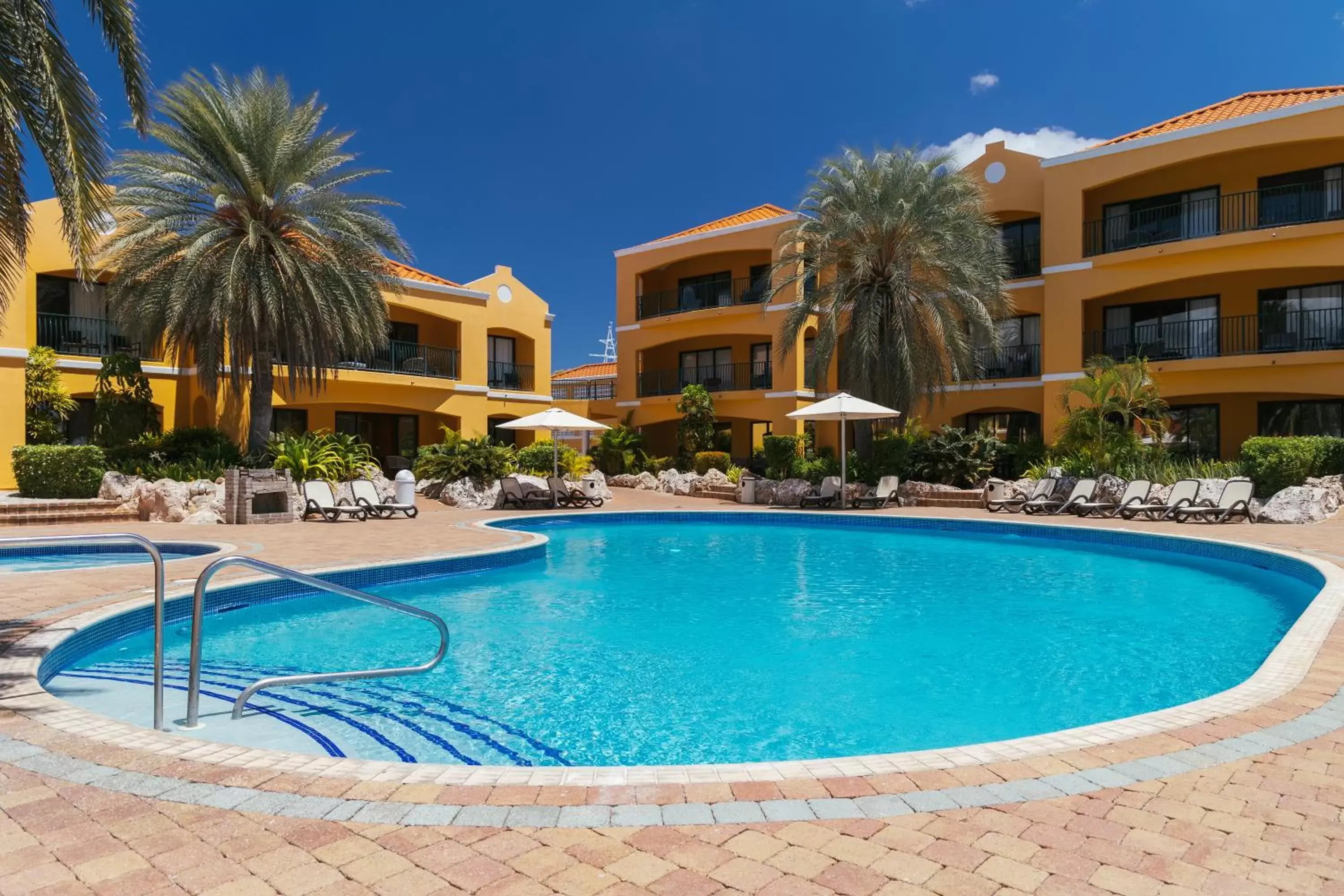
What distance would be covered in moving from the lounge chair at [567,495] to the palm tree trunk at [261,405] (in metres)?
6.99

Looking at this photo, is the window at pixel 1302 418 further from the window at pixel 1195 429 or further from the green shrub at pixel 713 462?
the green shrub at pixel 713 462

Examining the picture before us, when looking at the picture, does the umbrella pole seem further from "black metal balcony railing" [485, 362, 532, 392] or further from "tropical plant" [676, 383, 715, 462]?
"black metal balcony railing" [485, 362, 532, 392]

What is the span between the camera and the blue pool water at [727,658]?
536cm

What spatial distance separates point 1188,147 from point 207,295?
25631 millimetres

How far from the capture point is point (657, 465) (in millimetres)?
28312

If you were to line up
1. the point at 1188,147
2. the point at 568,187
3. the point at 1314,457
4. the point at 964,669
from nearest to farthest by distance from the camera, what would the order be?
the point at 964,669 < the point at 1314,457 < the point at 1188,147 < the point at 568,187

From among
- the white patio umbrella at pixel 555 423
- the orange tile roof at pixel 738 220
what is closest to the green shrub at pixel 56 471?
the white patio umbrella at pixel 555 423

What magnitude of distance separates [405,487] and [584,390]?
32370 millimetres

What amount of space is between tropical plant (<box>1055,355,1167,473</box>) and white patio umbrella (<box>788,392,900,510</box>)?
4.43 metres

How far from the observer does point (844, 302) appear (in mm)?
21828

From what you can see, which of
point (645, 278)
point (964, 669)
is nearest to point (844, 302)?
point (645, 278)

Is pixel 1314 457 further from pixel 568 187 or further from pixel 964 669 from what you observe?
pixel 568 187

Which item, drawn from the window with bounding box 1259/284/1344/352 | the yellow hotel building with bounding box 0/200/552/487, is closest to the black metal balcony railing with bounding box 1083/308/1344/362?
the window with bounding box 1259/284/1344/352

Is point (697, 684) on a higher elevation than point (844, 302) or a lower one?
lower
